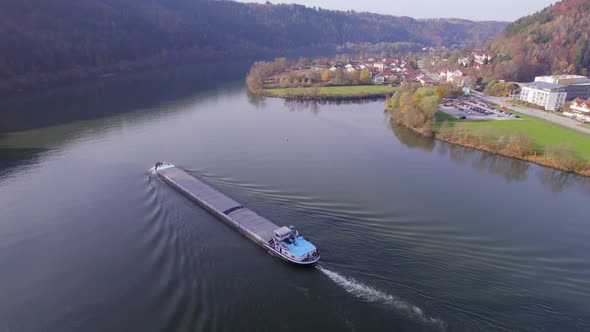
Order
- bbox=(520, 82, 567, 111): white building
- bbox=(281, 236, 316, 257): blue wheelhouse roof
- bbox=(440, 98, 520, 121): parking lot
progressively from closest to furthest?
bbox=(281, 236, 316, 257): blue wheelhouse roof, bbox=(440, 98, 520, 121): parking lot, bbox=(520, 82, 567, 111): white building

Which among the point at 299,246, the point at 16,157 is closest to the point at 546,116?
the point at 299,246

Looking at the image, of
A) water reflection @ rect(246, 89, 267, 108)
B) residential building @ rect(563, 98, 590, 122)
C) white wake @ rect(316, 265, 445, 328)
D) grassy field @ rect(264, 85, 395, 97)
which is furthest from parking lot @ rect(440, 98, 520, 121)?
white wake @ rect(316, 265, 445, 328)

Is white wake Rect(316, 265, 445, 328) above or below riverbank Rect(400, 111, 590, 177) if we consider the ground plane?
below

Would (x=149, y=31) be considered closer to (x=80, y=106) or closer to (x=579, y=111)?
(x=80, y=106)

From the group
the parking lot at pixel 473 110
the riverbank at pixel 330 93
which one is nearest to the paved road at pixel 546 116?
the parking lot at pixel 473 110

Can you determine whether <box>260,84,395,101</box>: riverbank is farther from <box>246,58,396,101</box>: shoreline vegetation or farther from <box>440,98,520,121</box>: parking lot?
<box>440,98,520,121</box>: parking lot

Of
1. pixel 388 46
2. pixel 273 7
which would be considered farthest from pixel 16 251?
pixel 273 7

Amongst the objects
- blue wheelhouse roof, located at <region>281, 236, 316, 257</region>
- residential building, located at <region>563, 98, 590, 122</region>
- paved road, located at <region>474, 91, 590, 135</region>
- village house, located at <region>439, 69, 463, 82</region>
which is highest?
village house, located at <region>439, 69, 463, 82</region>
